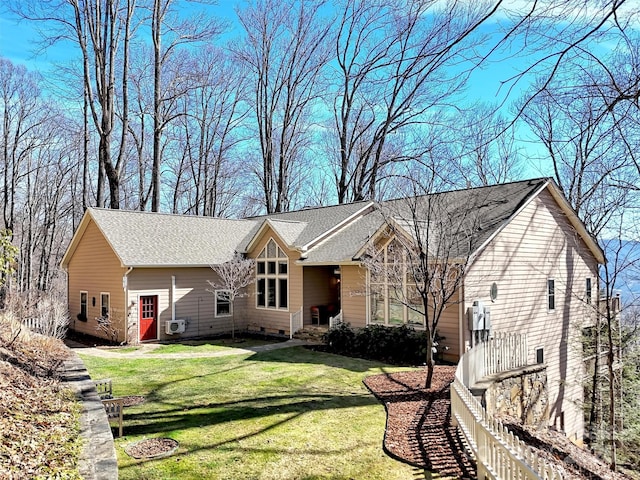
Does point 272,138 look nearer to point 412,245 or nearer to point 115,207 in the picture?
point 115,207

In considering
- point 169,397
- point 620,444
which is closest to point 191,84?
point 169,397

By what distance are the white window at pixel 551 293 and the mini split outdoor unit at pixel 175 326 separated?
13928mm

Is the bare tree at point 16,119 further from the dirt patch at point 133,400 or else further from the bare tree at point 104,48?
the dirt patch at point 133,400

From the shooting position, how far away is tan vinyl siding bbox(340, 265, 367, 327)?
1608 centimetres

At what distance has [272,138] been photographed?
3297cm

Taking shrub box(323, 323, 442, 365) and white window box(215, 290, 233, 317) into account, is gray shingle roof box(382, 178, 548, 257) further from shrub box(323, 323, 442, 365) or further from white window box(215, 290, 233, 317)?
white window box(215, 290, 233, 317)

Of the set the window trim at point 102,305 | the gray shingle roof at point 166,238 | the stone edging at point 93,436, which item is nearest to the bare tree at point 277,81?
the gray shingle roof at point 166,238

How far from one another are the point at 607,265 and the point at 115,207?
20.9m

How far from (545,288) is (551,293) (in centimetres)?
57

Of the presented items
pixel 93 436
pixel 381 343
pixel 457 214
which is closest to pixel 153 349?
pixel 381 343

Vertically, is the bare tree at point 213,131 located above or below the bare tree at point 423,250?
above

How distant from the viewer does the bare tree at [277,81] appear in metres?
28.6

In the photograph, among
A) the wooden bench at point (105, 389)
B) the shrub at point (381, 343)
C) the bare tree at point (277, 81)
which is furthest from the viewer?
the bare tree at point (277, 81)

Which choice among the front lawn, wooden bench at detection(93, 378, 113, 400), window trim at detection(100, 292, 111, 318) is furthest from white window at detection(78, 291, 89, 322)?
wooden bench at detection(93, 378, 113, 400)
